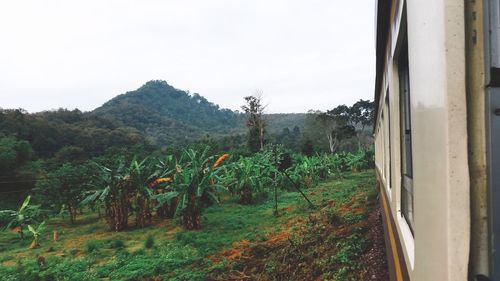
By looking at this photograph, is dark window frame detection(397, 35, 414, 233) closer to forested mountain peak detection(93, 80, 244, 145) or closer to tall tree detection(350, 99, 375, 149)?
tall tree detection(350, 99, 375, 149)

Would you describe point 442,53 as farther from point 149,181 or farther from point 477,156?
point 149,181

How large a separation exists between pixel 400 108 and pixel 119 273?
4990mm

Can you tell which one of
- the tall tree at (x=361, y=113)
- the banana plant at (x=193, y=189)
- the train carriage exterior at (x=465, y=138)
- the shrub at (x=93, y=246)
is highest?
the tall tree at (x=361, y=113)

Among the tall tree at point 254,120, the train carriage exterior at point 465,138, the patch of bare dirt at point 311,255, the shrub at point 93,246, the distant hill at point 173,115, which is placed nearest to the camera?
the train carriage exterior at point 465,138

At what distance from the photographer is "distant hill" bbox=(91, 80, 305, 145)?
6500cm

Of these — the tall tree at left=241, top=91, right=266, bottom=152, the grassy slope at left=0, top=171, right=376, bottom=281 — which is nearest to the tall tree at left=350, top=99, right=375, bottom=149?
the tall tree at left=241, top=91, right=266, bottom=152

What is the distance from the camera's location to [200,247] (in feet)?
20.4

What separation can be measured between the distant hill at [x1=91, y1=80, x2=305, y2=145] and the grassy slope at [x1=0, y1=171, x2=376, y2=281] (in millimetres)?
47174

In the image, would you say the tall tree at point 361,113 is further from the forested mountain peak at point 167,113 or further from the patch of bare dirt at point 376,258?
the patch of bare dirt at point 376,258

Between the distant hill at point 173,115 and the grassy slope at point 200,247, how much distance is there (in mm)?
47174

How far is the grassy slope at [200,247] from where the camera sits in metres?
4.88

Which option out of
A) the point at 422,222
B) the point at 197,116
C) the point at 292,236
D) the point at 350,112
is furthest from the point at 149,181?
the point at 197,116

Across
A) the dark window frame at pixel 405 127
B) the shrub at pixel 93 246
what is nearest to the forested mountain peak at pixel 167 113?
the shrub at pixel 93 246

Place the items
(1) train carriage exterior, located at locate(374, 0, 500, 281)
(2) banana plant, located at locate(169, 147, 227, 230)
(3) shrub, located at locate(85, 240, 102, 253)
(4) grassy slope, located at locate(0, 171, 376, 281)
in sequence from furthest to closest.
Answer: (2) banana plant, located at locate(169, 147, 227, 230), (3) shrub, located at locate(85, 240, 102, 253), (4) grassy slope, located at locate(0, 171, 376, 281), (1) train carriage exterior, located at locate(374, 0, 500, 281)
